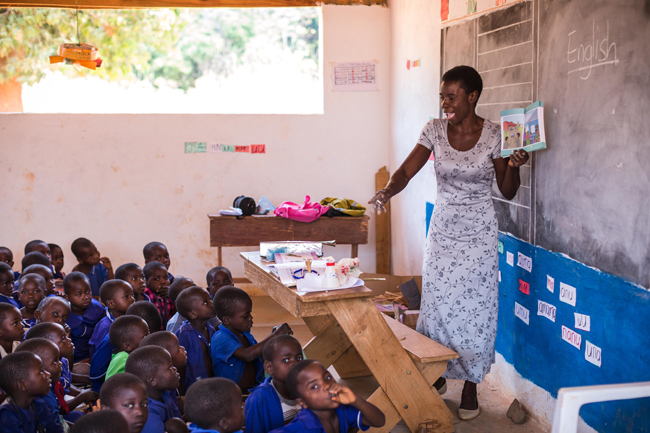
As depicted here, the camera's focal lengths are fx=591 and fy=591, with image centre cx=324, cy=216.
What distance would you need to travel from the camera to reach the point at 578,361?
2740 mm

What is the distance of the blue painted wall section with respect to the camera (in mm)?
2322

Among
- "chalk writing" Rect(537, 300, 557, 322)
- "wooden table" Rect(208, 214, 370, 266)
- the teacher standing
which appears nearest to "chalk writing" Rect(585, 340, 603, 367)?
"chalk writing" Rect(537, 300, 557, 322)

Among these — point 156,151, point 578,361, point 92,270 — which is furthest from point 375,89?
point 578,361

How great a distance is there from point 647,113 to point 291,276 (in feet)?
5.27

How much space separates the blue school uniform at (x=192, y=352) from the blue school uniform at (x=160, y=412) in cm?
39

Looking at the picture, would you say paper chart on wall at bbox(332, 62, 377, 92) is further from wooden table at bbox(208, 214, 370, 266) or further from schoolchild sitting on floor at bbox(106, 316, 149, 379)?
schoolchild sitting on floor at bbox(106, 316, 149, 379)

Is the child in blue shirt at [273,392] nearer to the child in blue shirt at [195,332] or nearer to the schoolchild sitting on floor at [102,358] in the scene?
the child in blue shirt at [195,332]

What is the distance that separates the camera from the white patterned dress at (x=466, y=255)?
10.0ft

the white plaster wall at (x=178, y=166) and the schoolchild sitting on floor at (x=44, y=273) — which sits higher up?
the white plaster wall at (x=178, y=166)

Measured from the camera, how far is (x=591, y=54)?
2.59 metres

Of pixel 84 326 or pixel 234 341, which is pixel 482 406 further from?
pixel 84 326

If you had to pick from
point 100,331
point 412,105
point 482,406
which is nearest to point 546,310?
point 482,406

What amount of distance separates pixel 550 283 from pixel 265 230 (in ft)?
9.59

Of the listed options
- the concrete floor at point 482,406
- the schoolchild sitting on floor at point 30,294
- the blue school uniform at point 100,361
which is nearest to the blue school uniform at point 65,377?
the blue school uniform at point 100,361
